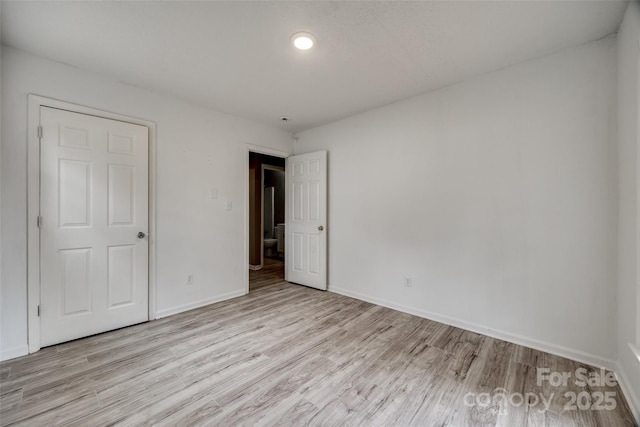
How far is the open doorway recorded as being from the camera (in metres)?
4.89

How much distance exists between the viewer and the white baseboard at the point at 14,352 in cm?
200

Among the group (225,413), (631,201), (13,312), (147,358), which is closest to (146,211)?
(13,312)

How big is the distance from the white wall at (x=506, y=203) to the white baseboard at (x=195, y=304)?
68.6 inches

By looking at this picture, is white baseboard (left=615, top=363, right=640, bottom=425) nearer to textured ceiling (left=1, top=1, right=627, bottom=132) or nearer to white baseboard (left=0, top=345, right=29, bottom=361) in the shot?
textured ceiling (left=1, top=1, right=627, bottom=132)

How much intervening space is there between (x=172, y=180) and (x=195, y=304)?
4.97 ft

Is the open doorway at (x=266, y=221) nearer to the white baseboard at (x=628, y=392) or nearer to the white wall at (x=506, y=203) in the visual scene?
the white wall at (x=506, y=203)

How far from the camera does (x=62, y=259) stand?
7.48 ft

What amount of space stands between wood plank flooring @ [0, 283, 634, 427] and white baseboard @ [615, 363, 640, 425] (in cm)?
4

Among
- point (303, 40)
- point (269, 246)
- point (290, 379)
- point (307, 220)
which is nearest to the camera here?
point (290, 379)

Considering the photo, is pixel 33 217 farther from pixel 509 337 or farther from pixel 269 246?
pixel 269 246

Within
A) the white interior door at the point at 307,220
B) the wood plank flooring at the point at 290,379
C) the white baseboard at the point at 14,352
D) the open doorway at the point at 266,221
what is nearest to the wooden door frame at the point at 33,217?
the white baseboard at the point at 14,352

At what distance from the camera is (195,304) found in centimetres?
312

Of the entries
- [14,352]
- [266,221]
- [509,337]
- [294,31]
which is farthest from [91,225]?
[266,221]

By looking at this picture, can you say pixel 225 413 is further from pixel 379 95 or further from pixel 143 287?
pixel 379 95
